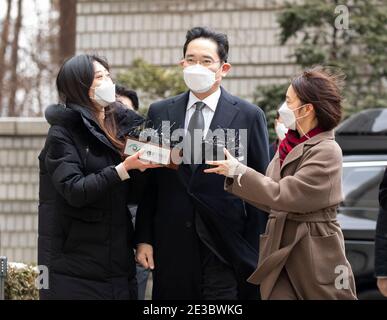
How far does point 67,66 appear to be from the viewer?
5254 millimetres

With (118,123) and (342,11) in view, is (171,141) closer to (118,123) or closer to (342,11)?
(118,123)

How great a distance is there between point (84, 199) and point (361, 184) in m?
3.43

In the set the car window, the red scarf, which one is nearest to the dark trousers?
the red scarf

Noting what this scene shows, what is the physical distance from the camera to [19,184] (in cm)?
1164

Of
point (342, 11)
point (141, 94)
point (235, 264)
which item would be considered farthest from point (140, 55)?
point (235, 264)

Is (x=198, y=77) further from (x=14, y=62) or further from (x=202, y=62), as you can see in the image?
(x=14, y=62)

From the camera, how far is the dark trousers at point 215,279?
207 inches

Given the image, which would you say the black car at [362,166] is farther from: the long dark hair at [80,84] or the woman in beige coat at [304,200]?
the long dark hair at [80,84]

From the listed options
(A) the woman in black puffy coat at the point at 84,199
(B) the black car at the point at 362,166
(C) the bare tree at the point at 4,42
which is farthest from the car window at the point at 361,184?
(C) the bare tree at the point at 4,42

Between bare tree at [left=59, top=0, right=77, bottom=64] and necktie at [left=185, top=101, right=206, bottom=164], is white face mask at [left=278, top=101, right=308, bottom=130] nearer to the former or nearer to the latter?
necktie at [left=185, top=101, right=206, bottom=164]

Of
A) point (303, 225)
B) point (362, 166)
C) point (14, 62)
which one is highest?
point (14, 62)

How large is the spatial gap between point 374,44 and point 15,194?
436 centimetres

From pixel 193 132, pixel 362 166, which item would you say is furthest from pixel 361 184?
pixel 193 132

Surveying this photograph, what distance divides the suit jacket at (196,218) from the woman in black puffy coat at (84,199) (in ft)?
0.63
